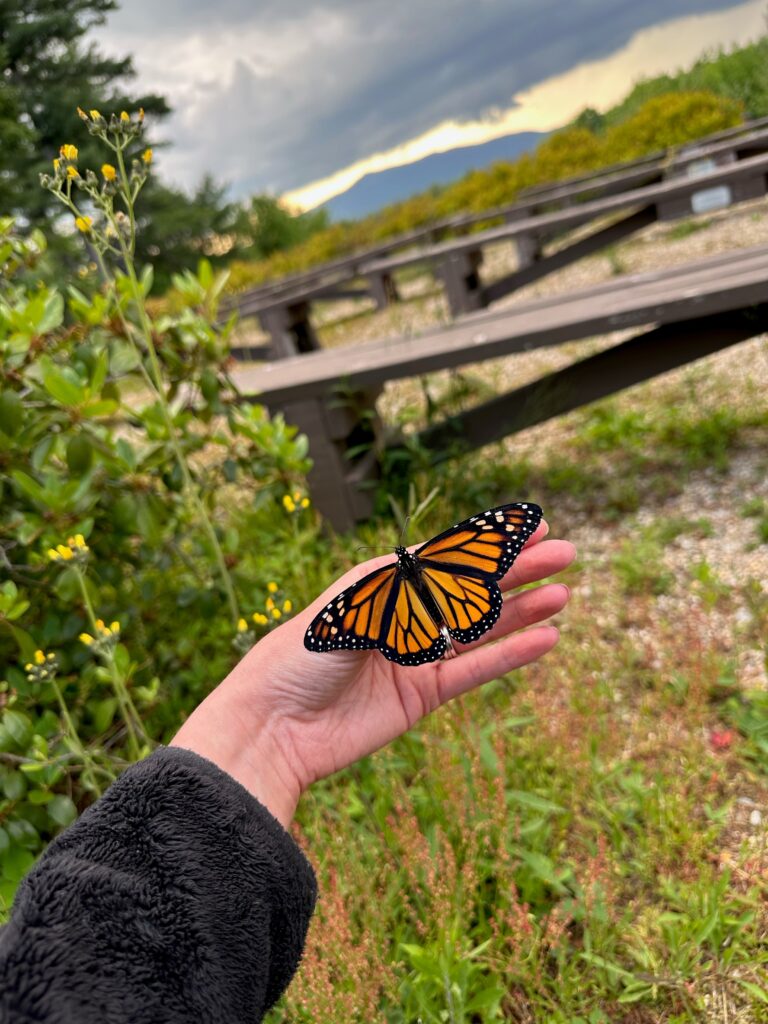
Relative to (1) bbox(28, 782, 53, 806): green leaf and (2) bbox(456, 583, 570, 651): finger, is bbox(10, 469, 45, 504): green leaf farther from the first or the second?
(2) bbox(456, 583, 570, 651): finger

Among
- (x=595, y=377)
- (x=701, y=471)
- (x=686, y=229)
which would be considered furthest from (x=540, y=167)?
(x=701, y=471)

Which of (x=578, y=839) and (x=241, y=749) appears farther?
(x=578, y=839)

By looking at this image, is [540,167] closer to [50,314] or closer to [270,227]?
[270,227]

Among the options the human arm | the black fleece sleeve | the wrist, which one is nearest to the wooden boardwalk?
the human arm

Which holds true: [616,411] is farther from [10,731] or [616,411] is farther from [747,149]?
[747,149]

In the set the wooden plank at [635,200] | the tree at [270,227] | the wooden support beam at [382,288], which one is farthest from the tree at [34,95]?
the tree at [270,227]
